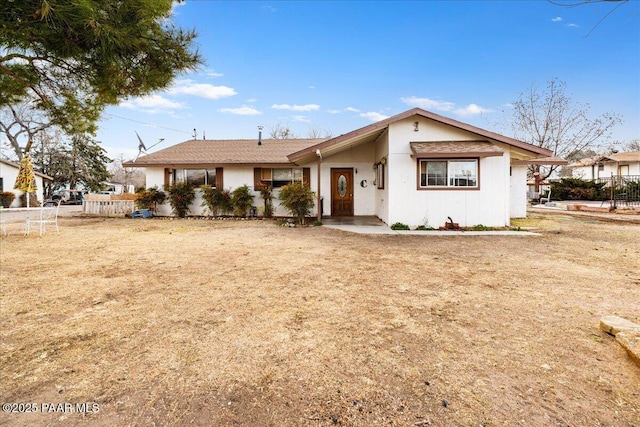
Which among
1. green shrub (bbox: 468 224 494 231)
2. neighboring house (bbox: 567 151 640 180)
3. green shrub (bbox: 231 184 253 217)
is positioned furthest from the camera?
neighboring house (bbox: 567 151 640 180)

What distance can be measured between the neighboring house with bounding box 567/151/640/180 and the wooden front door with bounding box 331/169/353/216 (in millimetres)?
22565

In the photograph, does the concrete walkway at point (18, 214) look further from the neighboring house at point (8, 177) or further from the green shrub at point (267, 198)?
the green shrub at point (267, 198)

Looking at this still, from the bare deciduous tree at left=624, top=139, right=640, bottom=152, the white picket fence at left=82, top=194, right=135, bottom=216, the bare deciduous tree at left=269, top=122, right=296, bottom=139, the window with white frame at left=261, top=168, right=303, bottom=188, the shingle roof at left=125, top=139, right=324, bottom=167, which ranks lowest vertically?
the white picket fence at left=82, top=194, right=135, bottom=216

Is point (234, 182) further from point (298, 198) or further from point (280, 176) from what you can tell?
point (298, 198)

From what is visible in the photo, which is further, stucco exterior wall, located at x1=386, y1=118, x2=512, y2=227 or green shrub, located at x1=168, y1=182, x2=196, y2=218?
green shrub, located at x1=168, y1=182, x2=196, y2=218

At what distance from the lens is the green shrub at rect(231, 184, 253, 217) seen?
13.8 m

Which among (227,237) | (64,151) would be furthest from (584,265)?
(64,151)

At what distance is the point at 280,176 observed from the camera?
14586mm

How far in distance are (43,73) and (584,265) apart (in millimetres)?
8230

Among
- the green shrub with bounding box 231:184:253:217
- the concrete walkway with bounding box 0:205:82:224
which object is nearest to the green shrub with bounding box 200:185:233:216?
the green shrub with bounding box 231:184:253:217

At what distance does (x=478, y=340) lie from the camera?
2869 mm

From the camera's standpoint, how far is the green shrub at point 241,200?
1377cm

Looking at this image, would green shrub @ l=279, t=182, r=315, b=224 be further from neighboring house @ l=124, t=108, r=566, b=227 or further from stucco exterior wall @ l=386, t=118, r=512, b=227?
stucco exterior wall @ l=386, t=118, r=512, b=227

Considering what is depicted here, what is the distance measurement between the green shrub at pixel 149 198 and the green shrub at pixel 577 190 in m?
28.6
